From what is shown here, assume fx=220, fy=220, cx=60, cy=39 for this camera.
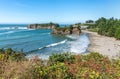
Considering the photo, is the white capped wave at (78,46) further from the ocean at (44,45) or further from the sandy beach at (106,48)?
the sandy beach at (106,48)

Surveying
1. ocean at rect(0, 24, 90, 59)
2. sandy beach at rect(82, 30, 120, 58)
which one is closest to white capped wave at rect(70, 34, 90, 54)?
ocean at rect(0, 24, 90, 59)

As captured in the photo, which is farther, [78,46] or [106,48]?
[78,46]

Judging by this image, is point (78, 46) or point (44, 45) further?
point (44, 45)

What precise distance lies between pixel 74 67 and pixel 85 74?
1174 mm

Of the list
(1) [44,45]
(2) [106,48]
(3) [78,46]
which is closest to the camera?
(2) [106,48]

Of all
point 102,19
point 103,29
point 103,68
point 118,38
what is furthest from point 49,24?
point 103,68

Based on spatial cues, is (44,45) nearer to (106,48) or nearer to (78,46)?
(78,46)

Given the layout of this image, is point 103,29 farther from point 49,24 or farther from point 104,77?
point 104,77

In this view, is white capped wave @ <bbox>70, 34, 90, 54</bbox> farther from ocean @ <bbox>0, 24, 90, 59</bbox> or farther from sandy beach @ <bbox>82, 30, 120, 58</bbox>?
sandy beach @ <bbox>82, 30, 120, 58</bbox>

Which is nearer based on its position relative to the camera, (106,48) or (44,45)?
(106,48)

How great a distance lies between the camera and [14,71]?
299 inches

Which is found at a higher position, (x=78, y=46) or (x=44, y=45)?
(x=44, y=45)

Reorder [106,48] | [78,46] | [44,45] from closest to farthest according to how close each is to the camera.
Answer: [106,48] < [78,46] < [44,45]

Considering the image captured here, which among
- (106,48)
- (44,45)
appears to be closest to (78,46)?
(106,48)
